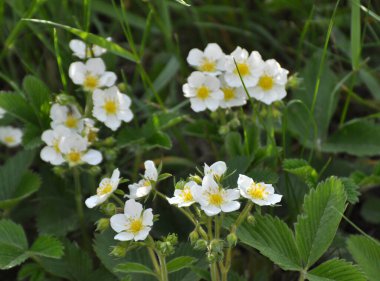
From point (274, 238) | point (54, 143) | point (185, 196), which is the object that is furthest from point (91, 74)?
point (274, 238)

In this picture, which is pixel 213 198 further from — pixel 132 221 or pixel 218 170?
pixel 132 221

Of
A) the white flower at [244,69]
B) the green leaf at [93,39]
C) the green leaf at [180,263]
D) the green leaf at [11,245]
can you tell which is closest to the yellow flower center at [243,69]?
the white flower at [244,69]

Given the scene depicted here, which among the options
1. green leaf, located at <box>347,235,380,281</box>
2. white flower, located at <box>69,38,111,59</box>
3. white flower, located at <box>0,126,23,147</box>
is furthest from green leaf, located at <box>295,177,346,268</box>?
white flower, located at <box>0,126,23,147</box>

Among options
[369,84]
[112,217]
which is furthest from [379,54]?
[112,217]

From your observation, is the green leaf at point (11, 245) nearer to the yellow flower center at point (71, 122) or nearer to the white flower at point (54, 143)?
the white flower at point (54, 143)

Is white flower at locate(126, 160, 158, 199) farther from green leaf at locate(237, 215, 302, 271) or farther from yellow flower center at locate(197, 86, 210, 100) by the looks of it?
yellow flower center at locate(197, 86, 210, 100)
